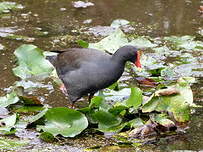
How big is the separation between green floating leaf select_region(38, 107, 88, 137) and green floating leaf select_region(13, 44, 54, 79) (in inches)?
47.1

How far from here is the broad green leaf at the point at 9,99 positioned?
5.34 m

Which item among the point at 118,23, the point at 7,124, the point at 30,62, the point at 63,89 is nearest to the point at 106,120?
the point at 7,124

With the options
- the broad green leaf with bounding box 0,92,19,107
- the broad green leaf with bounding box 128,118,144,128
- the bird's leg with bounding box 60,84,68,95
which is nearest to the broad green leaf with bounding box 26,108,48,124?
the broad green leaf with bounding box 0,92,19,107

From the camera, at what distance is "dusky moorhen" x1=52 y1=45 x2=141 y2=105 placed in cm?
537

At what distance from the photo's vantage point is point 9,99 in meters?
5.38

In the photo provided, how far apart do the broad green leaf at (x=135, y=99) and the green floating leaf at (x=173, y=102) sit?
6 cm

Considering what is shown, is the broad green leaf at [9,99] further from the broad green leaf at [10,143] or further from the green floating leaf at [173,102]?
the green floating leaf at [173,102]

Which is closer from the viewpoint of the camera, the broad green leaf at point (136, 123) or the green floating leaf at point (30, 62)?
the broad green leaf at point (136, 123)

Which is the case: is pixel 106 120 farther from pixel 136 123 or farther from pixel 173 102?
pixel 173 102

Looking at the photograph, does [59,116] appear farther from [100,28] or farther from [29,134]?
[100,28]

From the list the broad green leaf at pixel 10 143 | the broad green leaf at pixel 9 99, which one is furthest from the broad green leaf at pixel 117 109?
the broad green leaf at pixel 9 99

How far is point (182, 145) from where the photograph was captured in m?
4.71

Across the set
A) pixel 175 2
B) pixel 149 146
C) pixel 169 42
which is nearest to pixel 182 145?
pixel 149 146

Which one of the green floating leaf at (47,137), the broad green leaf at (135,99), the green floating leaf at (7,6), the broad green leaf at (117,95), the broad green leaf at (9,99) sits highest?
the broad green leaf at (135,99)
